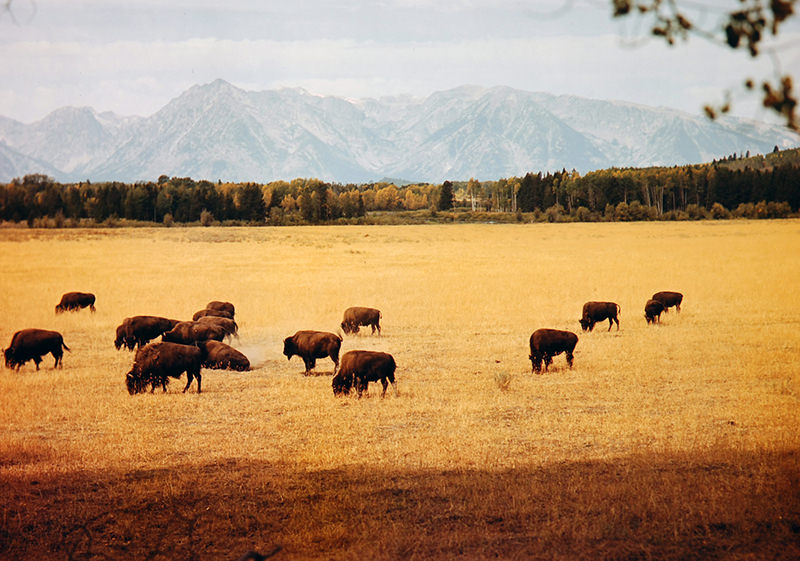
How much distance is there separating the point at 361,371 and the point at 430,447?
365 cm

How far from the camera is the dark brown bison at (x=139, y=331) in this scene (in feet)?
69.2

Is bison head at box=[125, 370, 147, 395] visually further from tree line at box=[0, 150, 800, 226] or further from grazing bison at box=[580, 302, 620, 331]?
tree line at box=[0, 150, 800, 226]

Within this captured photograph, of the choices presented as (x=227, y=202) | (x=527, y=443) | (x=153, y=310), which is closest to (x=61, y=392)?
(x=527, y=443)

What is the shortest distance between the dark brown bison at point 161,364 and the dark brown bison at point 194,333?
277 centimetres

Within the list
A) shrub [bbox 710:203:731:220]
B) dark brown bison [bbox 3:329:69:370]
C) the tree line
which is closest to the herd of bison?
dark brown bison [bbox 3:329:69:370]

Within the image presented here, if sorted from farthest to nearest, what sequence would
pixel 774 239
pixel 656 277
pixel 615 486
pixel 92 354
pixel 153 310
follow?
pixel 774 239
pixel 656 277
pixel 153 310
pixel 92 354
pixel 615 486

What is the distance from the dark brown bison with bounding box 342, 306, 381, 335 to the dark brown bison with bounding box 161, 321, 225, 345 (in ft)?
15.2

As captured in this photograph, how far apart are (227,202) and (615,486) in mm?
137056

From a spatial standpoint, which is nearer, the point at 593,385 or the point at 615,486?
the point at 615,486

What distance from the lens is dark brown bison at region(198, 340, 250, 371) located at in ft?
59.7

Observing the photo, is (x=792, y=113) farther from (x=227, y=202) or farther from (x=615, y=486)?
(x=227, y=202)

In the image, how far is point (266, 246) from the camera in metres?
73.6

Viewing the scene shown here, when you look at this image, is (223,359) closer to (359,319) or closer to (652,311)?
(359,319)

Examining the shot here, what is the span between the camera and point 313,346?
695 inches
